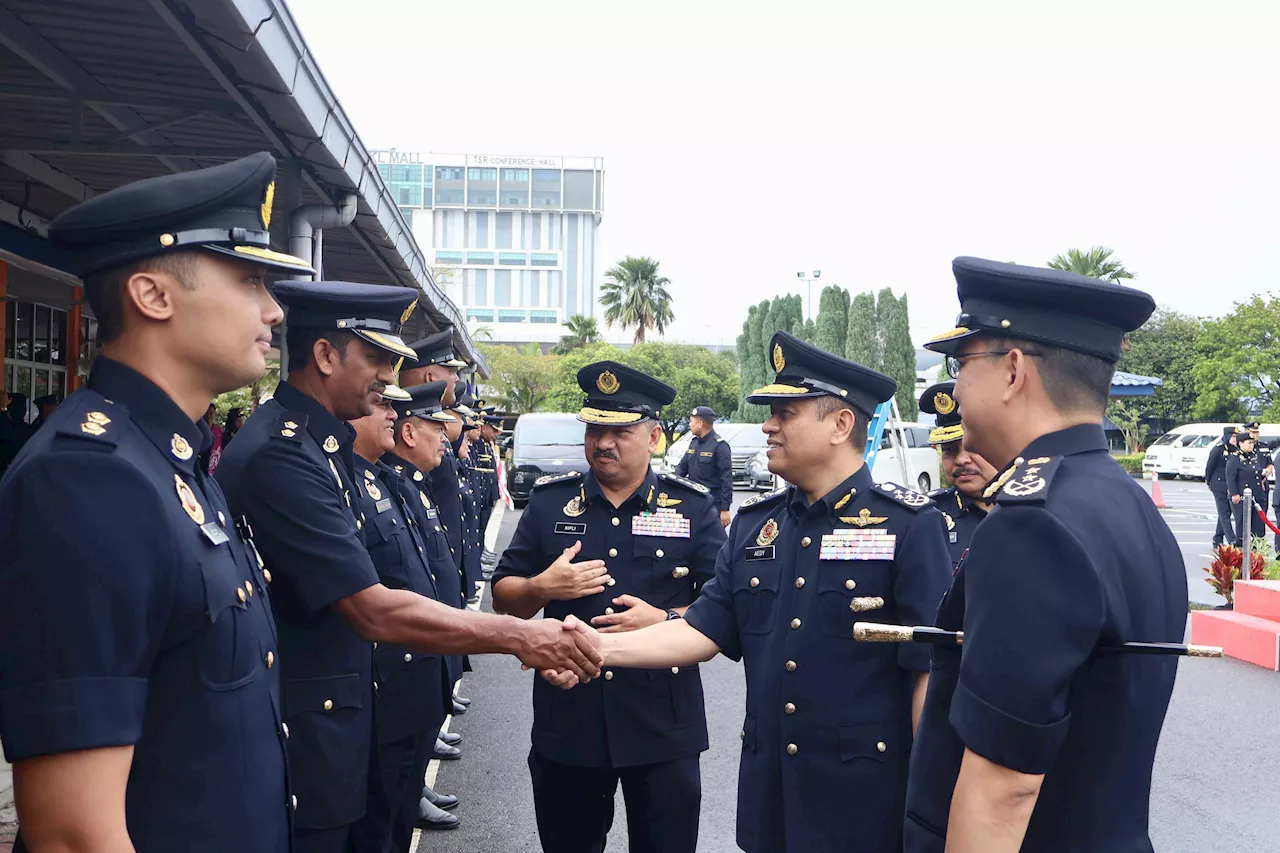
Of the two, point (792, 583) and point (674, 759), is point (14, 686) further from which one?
point (674, 759)

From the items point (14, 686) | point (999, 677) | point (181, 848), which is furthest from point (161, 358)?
point (999, 677)

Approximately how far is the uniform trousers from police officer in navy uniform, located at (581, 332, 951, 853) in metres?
0.58

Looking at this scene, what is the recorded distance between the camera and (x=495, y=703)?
26.3 feet

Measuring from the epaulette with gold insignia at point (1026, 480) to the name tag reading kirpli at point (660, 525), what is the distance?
220 centimetres

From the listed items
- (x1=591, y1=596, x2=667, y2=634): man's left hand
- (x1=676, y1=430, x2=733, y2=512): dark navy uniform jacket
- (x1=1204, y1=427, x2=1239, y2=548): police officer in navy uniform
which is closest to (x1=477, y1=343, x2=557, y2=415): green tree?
(x1=1204, y1=427, x2=1239, y2=548): police officer in navy uniform

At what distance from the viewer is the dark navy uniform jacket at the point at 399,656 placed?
4.06 metres

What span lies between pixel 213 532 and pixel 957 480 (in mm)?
4369

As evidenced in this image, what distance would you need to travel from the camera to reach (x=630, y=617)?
393 cm

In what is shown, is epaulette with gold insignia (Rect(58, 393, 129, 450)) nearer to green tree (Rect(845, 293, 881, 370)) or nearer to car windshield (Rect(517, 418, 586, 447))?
car windshield (Rect(517, 418, 586, 447))

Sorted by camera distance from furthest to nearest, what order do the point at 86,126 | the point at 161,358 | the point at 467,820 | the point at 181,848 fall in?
1. the point at 86,126
2. the point at 467,820
3. the point at 161,358
4. the point at 181,848

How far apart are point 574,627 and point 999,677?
1.85 m

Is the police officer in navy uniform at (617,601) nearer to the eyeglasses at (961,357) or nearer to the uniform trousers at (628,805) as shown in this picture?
the uniform trousers at (628,805)

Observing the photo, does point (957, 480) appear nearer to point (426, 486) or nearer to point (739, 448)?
point (426, 486)

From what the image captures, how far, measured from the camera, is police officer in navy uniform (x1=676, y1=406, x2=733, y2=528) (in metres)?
15.3
